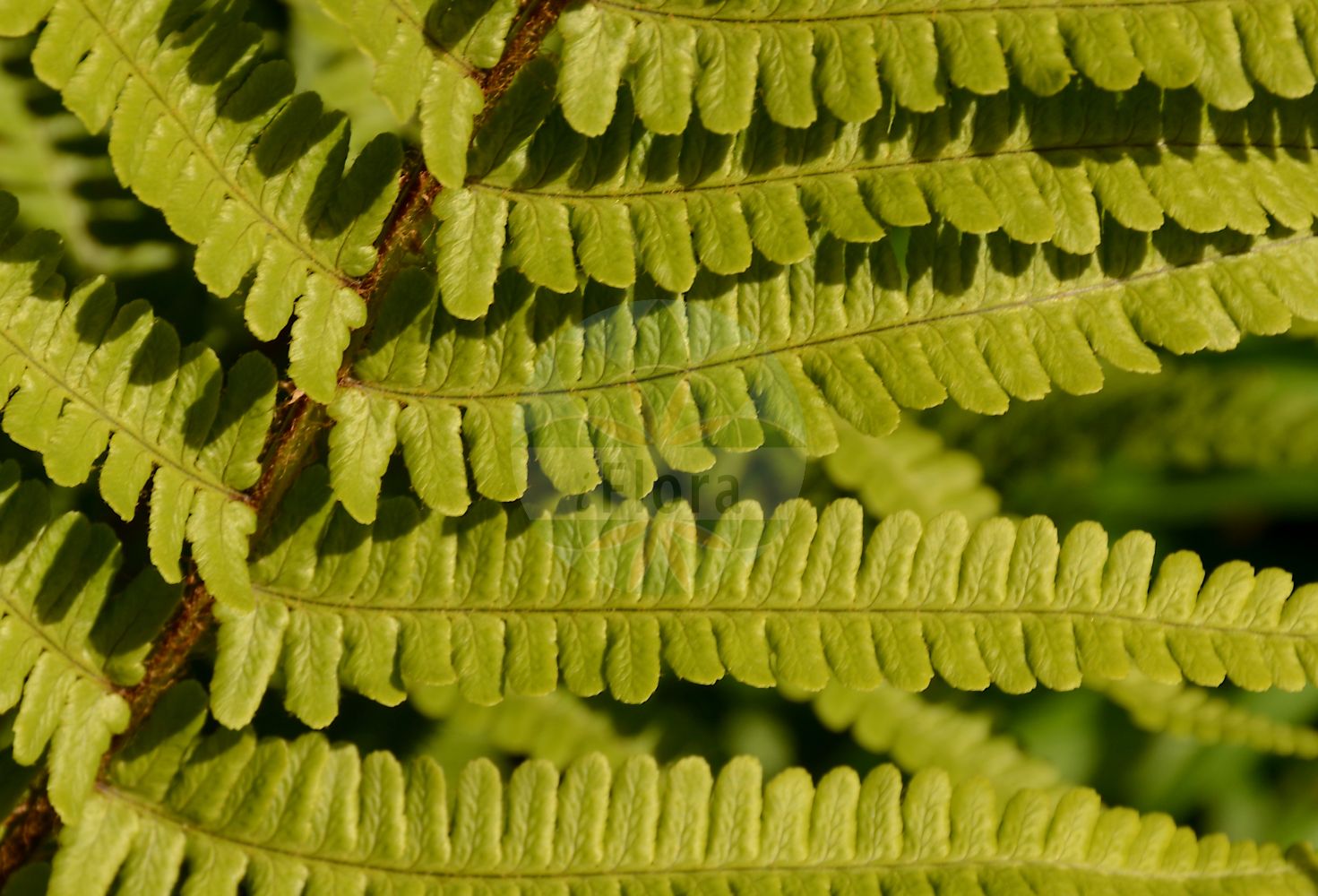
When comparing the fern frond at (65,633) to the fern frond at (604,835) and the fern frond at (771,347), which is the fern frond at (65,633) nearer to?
the fern frond at (604,835)

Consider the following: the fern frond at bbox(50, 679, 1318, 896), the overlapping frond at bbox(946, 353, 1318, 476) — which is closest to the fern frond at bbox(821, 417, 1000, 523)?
the overlapping frond at bbox(946, 353, 1318, 476)

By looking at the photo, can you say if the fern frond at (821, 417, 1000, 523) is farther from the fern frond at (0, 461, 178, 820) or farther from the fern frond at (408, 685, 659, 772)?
the fern frond at (0, 461, 178, 820)

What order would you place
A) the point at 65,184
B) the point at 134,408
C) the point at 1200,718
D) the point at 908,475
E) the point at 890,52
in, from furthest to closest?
the point at 908,475, the point at 65,184, the point at 1200,718, the point at 134,408, the point at 890,52

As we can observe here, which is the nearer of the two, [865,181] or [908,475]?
[865,181]

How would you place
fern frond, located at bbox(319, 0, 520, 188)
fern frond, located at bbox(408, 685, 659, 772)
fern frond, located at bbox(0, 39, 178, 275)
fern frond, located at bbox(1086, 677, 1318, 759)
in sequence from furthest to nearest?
1. fern frond, located at bbox(408, 685, 659, 772)
2. fern frond, located at bbox(0, 39, 178, 275)
3. fern frond, located at bbox(1086, 677, 1318, 759)
4. fern frond, located at bbox(319, 0, 520, 188)

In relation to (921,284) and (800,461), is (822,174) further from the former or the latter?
(800,461)

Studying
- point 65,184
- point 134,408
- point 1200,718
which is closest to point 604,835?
point 134,408

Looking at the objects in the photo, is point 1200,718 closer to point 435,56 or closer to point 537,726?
point 537,726

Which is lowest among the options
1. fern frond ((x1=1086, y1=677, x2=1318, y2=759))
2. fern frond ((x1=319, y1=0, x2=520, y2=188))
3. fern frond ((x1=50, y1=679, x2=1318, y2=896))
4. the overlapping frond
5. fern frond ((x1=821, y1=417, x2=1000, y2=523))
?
the overlapping frond
